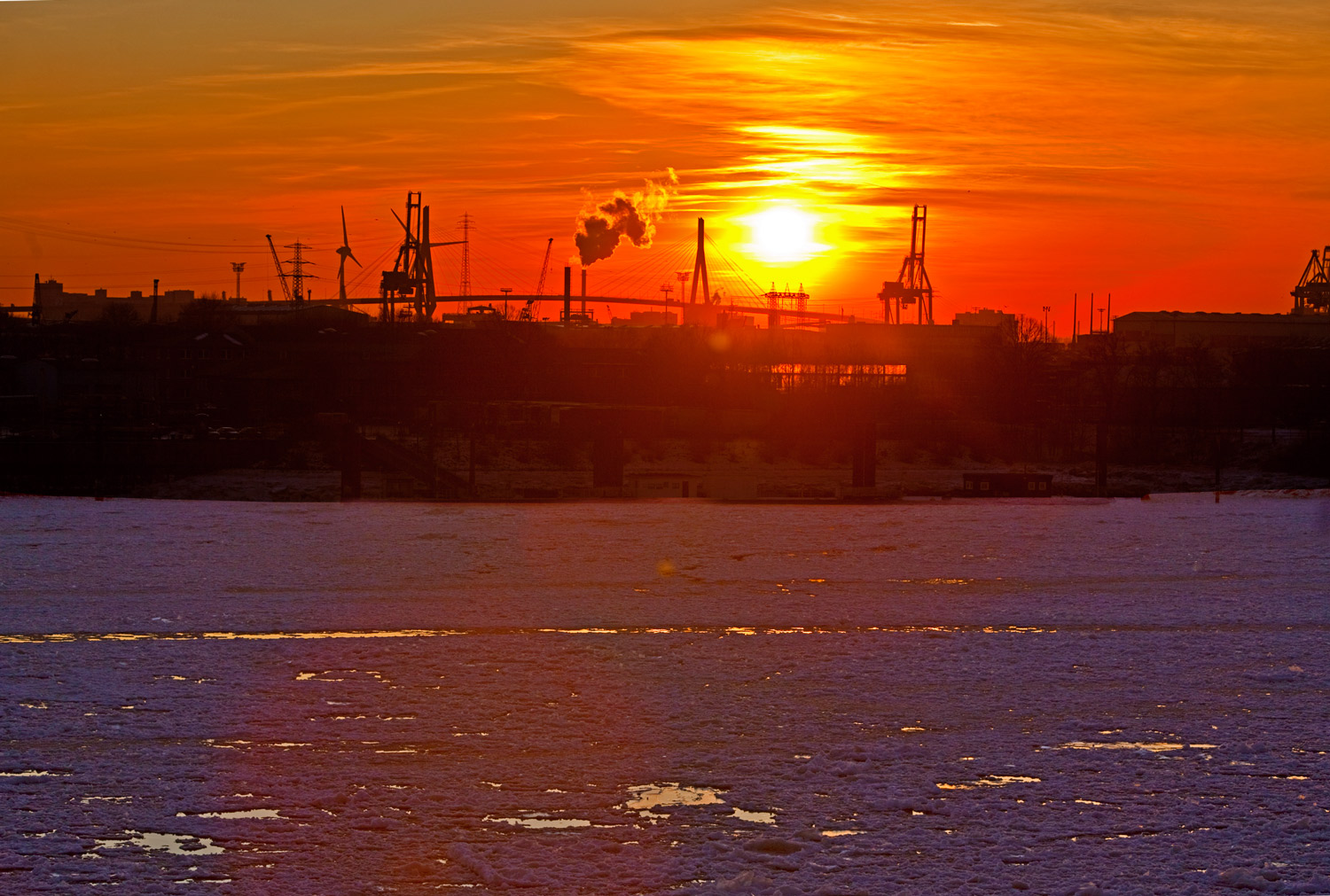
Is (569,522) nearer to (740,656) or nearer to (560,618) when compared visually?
(560,618)

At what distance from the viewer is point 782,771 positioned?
6.01m

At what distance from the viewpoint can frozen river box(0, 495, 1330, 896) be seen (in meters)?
4.92

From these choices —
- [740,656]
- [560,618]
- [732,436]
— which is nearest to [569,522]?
[560,618]

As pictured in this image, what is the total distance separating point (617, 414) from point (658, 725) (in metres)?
23.6

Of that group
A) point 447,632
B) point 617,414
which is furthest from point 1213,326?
point 447,632

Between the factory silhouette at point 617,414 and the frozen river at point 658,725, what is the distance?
1333cm

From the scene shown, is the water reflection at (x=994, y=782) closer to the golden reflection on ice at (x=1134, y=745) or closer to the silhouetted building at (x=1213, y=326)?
the golden reflection on ice at (x=1134, y=745)

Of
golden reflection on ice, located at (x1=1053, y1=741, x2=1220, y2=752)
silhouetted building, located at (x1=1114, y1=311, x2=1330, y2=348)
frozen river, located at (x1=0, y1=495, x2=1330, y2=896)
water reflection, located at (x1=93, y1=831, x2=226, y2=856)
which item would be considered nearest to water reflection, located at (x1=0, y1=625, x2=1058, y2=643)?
frozen river, located at (x1=0, y1=495, x2=1330, y2=896)

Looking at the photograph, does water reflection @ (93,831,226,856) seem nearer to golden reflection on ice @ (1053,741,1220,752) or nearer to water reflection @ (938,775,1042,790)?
water reflection @ (938,775,1042,790)

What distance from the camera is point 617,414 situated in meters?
30.2

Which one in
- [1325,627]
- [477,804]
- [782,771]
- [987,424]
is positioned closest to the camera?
[477,804]

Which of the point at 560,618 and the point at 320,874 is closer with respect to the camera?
the point at 320,874

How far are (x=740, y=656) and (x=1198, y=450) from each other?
4406cm

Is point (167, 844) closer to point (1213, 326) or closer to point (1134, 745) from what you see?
point (1134, 745)
